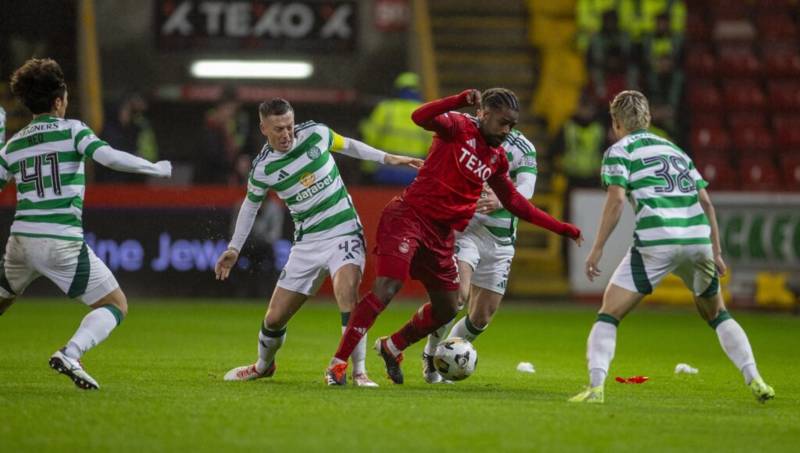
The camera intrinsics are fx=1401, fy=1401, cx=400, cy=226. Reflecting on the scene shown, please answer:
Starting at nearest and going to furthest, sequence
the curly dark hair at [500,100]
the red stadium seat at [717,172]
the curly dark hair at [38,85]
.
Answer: the curly dark hair at [38,85], the curly dark hair at [500,100], the red stadium seat at [717,172]

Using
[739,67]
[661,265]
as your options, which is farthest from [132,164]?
[739,67]

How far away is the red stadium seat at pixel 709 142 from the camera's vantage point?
2253cm

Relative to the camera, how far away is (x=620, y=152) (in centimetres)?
839

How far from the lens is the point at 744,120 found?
23047mm

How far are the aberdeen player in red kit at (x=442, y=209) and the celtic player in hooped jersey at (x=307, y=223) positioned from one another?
361mm

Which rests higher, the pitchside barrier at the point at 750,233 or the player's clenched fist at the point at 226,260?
the player's clenched fist at the point at 226,260

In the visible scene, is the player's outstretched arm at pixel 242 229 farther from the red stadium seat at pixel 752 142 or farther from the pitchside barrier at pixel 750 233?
the red stadium seat at pixel 752 142

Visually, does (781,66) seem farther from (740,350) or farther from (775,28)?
(740,350)

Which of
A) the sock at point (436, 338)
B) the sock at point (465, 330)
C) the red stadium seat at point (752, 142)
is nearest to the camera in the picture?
the sock at point (436, 338)

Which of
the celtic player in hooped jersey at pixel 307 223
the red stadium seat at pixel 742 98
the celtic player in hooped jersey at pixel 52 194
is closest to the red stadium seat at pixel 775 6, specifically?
the red stadium seat at pixel 742 98

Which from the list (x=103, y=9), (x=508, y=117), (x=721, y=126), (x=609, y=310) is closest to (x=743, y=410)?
(x=609, y=310)

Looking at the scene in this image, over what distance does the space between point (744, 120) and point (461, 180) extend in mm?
15095

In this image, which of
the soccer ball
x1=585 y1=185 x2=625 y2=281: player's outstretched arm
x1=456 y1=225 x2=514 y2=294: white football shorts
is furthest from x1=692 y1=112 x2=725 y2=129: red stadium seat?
x1=585 y1=185 x2=625 y2=281: player's outstretched arm

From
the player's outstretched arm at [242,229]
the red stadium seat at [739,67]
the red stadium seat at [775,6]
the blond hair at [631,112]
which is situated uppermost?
the red stadium seat at [775,6]
